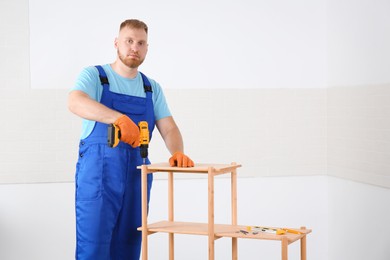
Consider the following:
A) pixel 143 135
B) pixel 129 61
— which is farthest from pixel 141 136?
pixel 129 61

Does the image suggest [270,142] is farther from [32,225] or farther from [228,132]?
[32,225]

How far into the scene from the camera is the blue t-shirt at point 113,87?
9.88 ft

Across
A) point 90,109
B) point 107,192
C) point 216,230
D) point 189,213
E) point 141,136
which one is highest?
point 90,109

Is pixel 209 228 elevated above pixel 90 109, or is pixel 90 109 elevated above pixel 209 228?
pixel 90 109

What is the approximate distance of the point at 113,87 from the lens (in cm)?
311

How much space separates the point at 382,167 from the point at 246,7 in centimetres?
141

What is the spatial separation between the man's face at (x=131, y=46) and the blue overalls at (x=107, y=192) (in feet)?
0.41

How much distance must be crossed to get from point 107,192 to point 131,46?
664 millimetres

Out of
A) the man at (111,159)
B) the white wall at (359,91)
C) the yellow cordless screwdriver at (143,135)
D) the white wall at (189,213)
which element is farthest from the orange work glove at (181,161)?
the white wall at (189,213)

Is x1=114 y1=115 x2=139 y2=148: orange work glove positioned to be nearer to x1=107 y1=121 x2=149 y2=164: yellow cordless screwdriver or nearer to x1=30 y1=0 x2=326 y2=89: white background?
x1=107 y1=121 x2=149 y2=164: yellow cordless screwdriver

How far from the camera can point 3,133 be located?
4.26m

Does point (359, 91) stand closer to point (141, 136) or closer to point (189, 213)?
point (189, 213)

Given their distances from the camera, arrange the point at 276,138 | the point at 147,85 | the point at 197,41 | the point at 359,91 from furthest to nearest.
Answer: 1. the point at 276,138
2. the point at 197,41
3. the point at 359,91
4. the point at 147,85

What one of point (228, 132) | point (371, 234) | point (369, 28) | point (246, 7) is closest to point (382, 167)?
point (371, 234)
